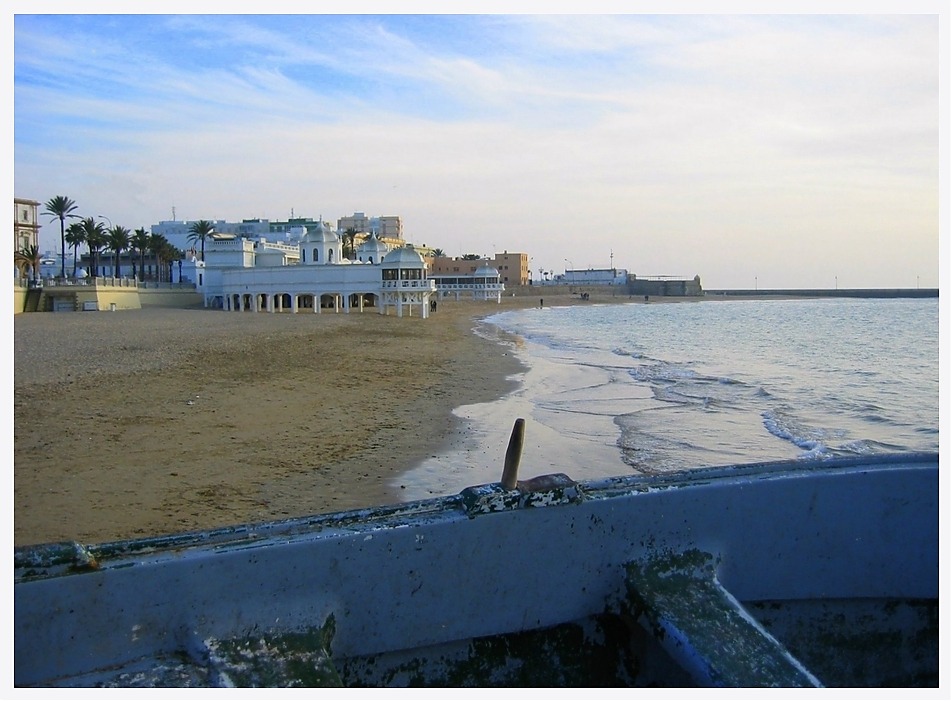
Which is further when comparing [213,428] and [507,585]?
[213,428]

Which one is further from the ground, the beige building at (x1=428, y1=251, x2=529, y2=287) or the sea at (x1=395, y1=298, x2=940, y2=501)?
the beige building at (x1=428, y1=251, x2=529, y2=287)

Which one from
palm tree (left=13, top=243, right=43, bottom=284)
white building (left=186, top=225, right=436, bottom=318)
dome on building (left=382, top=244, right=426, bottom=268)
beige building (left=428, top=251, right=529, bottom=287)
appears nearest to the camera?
dome on building (left=382, top=244, right=426, bottom=268)

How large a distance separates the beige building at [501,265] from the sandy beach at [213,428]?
103 metres

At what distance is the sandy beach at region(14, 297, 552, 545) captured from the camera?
8242mm

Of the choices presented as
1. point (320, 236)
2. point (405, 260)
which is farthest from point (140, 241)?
point (405, 260)

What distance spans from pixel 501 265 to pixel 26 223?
8655 cm

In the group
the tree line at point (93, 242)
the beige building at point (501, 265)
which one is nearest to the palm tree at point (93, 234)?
the tree line at point (93, 242)

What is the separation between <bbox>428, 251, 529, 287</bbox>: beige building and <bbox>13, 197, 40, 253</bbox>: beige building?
222ft

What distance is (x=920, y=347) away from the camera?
38.2 metres

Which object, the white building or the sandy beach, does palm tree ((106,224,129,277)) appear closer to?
the white building

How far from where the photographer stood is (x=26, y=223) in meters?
64.8

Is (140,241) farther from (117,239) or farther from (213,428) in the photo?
(213,428)

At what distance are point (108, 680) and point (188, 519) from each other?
5.38 metres

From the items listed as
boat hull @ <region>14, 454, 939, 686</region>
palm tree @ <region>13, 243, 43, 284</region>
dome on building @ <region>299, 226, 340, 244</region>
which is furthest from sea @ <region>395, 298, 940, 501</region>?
palm tree @ <region>13, 243, 43, 284</region>
